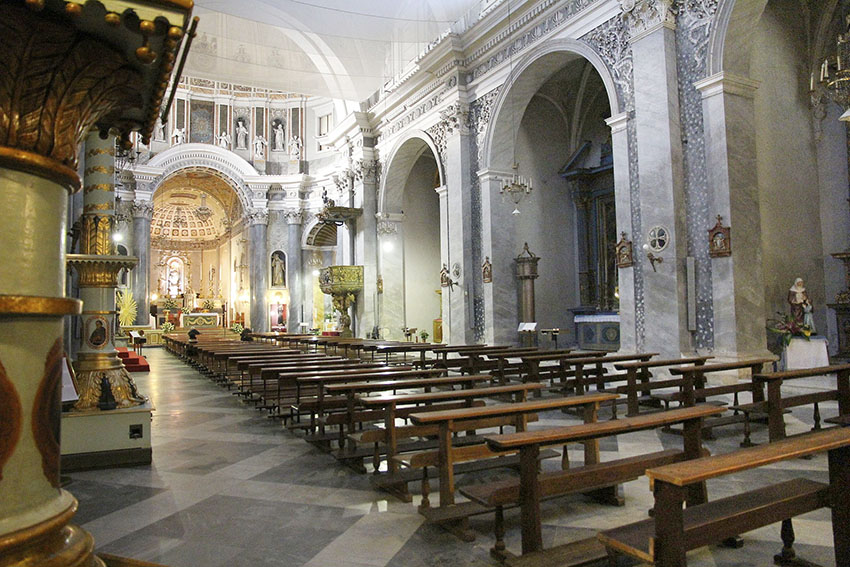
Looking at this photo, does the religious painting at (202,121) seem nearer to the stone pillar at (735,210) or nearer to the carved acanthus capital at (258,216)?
the carved acanthus capital at (258,216)

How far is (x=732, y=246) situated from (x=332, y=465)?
7115 mm

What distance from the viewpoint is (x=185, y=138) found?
89.3ft

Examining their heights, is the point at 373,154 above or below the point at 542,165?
above

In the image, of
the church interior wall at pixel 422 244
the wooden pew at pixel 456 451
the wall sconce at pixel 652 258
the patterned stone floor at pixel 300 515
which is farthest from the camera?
the church interior wall at pixel 422 244

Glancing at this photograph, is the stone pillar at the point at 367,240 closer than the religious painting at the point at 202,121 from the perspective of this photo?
Yes

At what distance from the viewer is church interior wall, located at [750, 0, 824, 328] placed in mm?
→ 10445

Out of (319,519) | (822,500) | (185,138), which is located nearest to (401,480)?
(319,519)

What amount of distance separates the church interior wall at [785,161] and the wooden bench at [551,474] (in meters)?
8.40

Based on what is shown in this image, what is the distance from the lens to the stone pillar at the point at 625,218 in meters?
10.4

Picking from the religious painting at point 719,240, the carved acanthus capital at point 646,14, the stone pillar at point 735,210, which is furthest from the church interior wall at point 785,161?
the carved acanthus capital at point 646,14

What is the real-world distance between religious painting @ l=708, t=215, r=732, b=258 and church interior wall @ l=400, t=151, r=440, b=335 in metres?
12.6

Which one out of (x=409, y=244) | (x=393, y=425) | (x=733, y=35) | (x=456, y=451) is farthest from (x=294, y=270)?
(x=456, y=451)

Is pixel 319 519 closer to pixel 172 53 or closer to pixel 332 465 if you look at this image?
pixel 332 465

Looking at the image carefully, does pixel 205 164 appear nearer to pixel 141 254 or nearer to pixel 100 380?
pixel 141 254
